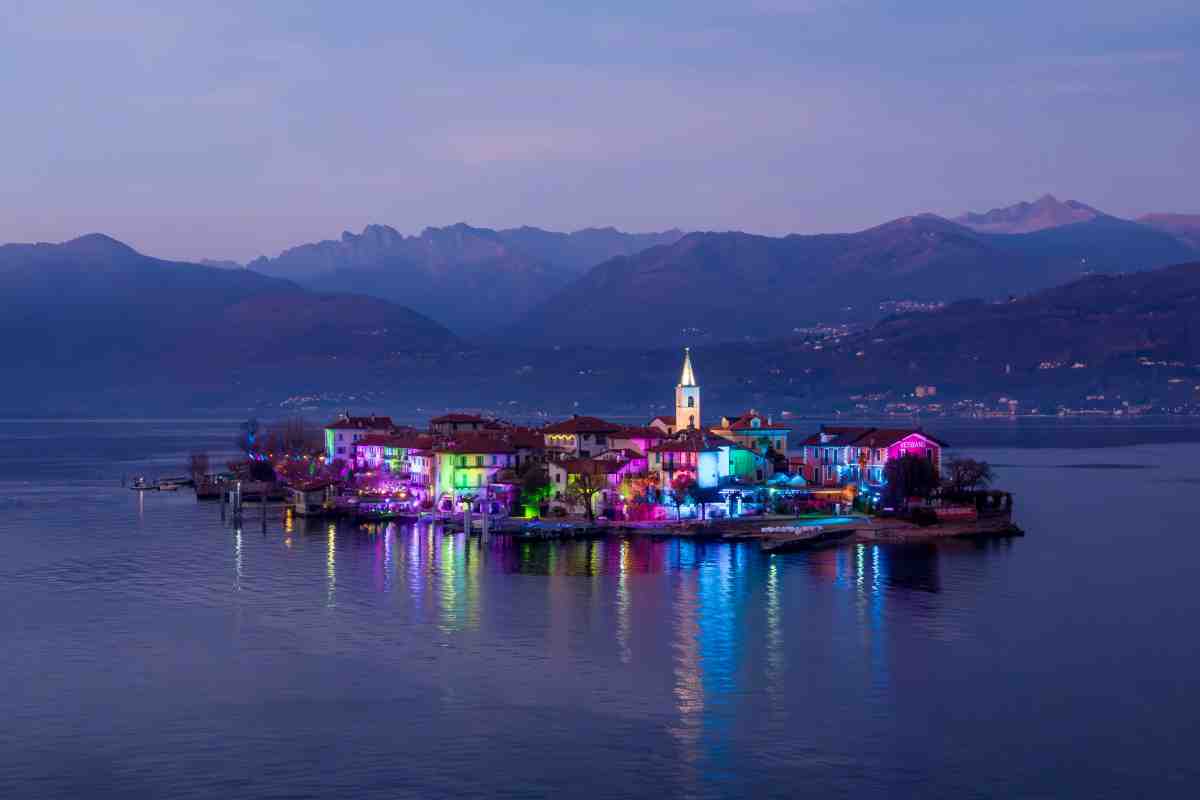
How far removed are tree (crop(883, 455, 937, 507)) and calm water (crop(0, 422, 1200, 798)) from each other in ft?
19.2

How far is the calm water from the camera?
21938 mm

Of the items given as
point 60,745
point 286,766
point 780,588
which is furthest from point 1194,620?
point 60,745

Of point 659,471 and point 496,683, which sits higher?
point 659,471

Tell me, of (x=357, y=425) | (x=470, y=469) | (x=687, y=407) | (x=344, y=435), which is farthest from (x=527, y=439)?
(x=357, y=425)

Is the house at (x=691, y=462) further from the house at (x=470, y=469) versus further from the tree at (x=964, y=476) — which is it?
the tree at (x=964, y=476)

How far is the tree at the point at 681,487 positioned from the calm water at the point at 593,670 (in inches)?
247

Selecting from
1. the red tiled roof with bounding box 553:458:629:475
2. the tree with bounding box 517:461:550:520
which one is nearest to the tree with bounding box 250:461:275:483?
the tree with bounding box 517:461:550:520

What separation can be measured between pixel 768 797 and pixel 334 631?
1413 centimetres

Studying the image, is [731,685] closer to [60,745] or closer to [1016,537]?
[60,745]

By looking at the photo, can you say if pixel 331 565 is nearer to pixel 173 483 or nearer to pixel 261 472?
pixel 261 472

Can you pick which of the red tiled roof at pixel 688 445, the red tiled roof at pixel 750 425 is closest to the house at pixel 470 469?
the red tiled roof at pixel 688 445

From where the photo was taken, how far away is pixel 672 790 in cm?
2109

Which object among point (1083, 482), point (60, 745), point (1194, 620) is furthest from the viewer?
point (1083, 482)

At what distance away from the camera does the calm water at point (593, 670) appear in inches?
864
